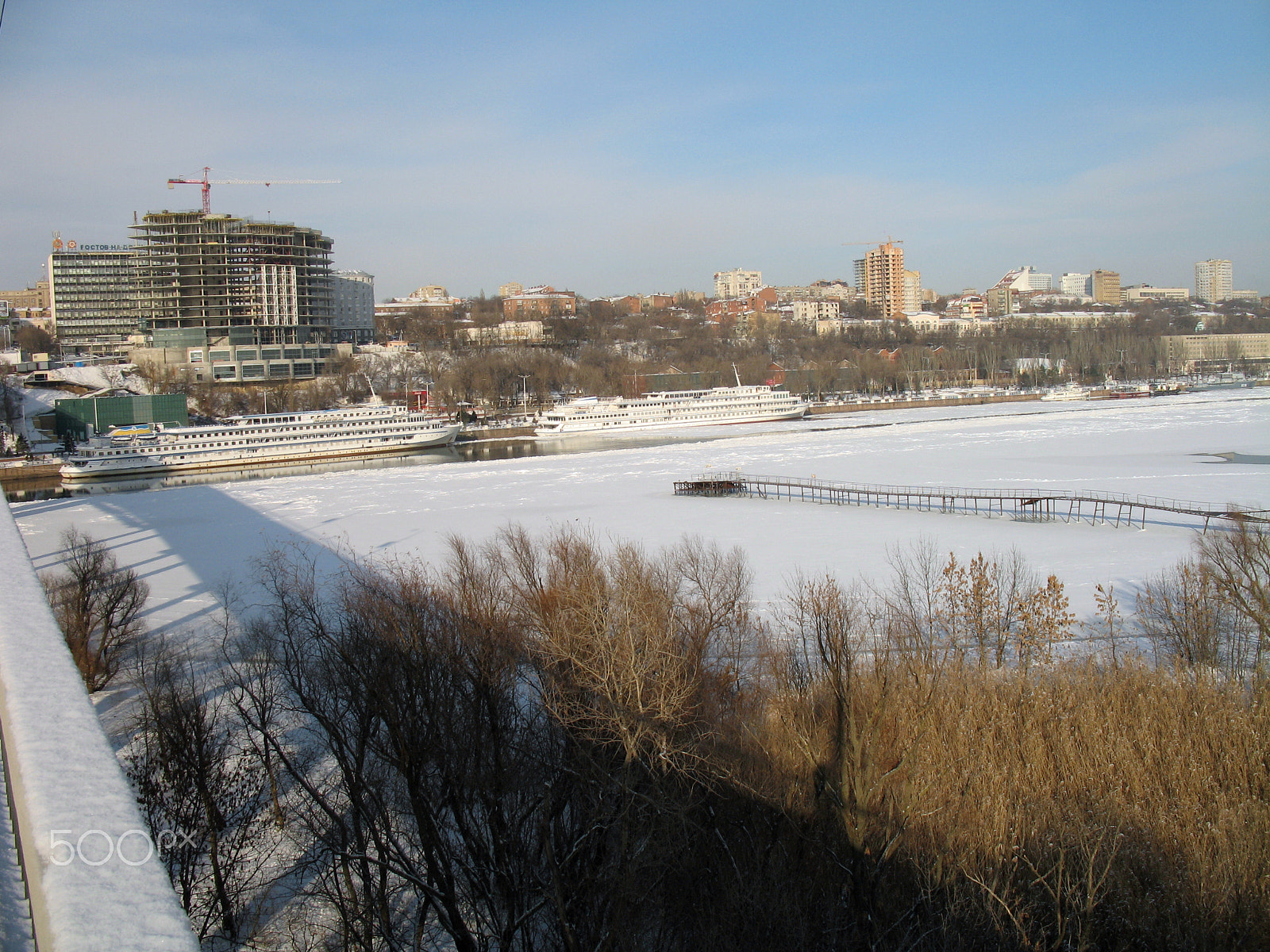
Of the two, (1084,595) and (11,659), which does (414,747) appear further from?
(1084,595)

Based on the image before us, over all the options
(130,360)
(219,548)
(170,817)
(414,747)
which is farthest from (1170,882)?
(130,360)

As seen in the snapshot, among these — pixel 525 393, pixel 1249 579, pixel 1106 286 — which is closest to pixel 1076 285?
pixel 1106 286

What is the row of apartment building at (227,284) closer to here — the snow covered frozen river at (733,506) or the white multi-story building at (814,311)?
the snow covered frozen river at (733,506)

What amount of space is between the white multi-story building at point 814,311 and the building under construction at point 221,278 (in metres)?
72.4

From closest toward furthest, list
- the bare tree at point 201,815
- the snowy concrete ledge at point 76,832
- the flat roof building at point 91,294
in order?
the snowy concrete ledge at point 76,832 → the bare tree at point 201,815 → the flat roof building at point 91,294

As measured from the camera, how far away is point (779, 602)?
42.4 ft

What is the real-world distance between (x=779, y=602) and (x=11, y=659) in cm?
1081

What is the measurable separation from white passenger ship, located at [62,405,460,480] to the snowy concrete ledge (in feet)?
130

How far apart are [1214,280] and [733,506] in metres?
204

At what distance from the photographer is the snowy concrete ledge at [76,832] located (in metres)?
1.82

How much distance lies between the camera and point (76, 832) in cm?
202

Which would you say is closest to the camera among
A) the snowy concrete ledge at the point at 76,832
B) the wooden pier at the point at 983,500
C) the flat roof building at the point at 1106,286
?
the snowy concrete ledge at the point at 76,832

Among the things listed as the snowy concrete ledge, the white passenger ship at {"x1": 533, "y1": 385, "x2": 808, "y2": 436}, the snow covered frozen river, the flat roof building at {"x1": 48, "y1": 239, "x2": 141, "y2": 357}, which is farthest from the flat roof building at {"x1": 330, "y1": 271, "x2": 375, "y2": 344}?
the snowy concrete ledge

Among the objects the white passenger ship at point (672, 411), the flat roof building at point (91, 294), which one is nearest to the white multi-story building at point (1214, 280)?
the white passenger ship at point (672, 411)
